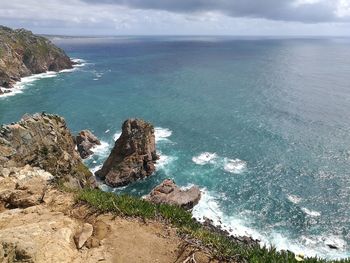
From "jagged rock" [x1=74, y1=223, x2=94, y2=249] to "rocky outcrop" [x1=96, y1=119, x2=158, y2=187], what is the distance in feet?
158

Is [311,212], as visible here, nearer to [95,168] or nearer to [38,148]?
[95,168]

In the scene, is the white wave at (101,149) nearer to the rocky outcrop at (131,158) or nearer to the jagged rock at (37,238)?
the rocky outcrop at (131,158)

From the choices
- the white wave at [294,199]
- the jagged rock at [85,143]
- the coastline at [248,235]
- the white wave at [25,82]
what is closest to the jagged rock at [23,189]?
the coastline at [248,235]

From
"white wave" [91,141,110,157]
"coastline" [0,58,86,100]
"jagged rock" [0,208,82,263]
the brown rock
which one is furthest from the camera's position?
"coastline" [0,58,86,100]

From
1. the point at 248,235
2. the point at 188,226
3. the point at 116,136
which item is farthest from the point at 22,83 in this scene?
the point at 188,226

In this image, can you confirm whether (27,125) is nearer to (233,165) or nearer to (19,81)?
(233,165)

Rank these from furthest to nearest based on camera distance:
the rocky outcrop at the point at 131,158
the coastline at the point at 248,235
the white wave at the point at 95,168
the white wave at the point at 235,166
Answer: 1. the white wave at the point at 95,168
2. the white wave at the point at 235,166
3. the rocky outcrop at the point at 131,158
4. the coastline at the point at 248,235

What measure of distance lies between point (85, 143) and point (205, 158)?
99.2ft

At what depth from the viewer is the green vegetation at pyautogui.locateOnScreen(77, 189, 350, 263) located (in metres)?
22.5

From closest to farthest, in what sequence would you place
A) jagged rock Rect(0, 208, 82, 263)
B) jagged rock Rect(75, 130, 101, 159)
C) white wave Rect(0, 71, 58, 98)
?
jagged rock Rect(0, 208, 82, 263) < jagged rock Rect(75, 130, 101, 159) < white wave Rect(0, 71, 58, 98)

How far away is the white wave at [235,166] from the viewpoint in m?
77.1

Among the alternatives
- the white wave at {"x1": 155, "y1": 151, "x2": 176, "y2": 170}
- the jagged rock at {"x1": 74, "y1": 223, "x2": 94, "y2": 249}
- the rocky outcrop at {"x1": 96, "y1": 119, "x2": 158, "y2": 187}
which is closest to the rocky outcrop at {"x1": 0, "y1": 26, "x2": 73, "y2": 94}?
the rocky outcrop at {"x1": 96, "y1": 119, "x2": 158, "y2": 187}

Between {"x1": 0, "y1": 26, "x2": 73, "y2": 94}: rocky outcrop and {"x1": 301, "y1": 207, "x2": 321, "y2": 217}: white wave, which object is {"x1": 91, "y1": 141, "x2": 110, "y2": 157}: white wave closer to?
{"x1": 301, "y1": 207, "x2": 321, "y2": 217}: white wave

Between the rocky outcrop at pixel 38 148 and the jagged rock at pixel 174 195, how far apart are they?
14.5 metres
